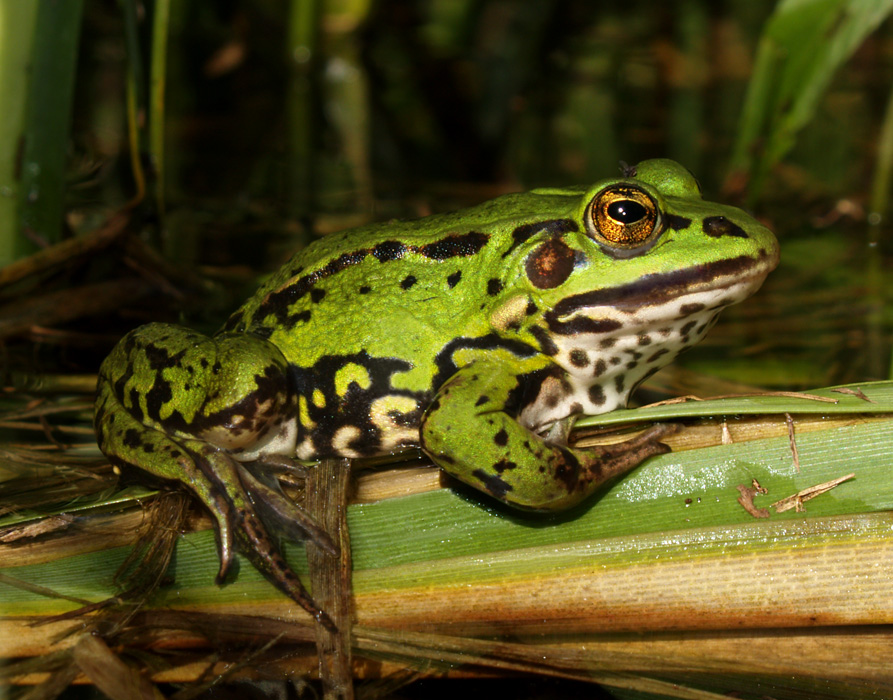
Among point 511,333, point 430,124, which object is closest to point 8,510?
point 511,333

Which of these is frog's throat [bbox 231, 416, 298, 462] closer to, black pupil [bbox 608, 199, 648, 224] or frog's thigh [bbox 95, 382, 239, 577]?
frog's thigh [bbox 95, 382, 239, 577]

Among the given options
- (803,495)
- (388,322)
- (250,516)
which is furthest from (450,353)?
(803,495)

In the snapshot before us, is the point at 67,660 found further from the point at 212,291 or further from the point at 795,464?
the point at 212,291

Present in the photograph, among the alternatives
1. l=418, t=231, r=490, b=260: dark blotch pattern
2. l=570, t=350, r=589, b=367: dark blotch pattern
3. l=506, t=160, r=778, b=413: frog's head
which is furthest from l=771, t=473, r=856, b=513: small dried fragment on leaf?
l=418, t=231, r=490, b=260: dark blotch pattern

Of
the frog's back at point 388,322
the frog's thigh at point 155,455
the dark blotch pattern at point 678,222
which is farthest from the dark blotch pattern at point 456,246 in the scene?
the frog's thigh at point 155,455

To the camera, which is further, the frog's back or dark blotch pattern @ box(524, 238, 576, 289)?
the frog's back

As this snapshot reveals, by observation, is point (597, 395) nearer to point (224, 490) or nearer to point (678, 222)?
point (678, 222)
